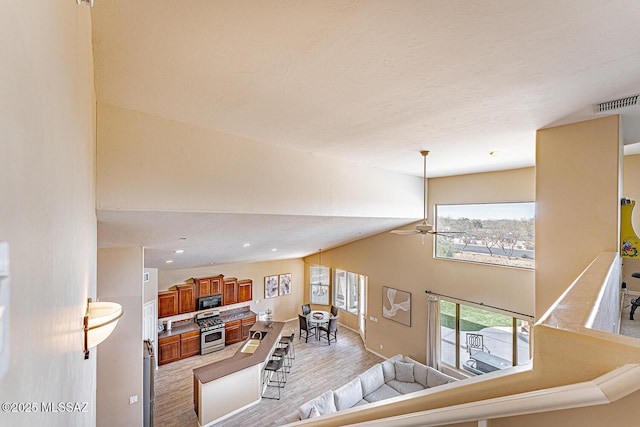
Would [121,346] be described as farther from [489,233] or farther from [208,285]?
[489,233]

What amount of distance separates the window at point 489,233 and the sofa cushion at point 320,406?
366 centimetres

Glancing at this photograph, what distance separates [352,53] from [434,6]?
512mm

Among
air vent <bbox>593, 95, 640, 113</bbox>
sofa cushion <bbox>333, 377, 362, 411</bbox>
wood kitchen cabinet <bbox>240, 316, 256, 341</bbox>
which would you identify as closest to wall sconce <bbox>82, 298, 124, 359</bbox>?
air vent <bbox>593, 95, 640, 113</bbox>

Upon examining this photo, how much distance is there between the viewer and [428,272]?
6.70m

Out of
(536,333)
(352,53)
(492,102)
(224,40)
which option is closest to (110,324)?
(224,40)

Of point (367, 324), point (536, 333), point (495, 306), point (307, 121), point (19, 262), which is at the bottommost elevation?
point (367, 324)

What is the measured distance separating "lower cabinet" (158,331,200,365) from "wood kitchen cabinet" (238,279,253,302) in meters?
1.63

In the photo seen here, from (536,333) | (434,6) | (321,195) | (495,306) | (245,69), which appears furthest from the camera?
(495,306)

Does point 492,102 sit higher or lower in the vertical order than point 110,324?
higher

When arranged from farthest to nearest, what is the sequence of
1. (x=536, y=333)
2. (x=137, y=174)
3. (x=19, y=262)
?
(x=137, y=174) < (x=536, y=333) < (x=19, y=262)

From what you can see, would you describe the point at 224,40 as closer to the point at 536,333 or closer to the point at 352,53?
the point at 352,53

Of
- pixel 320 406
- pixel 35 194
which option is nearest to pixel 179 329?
pixel 320 406

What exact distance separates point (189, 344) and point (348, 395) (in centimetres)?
488

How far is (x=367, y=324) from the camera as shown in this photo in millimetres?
8328
